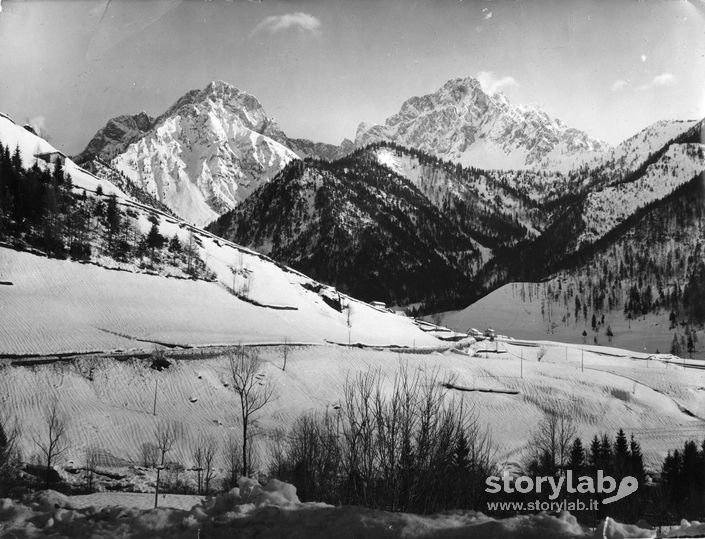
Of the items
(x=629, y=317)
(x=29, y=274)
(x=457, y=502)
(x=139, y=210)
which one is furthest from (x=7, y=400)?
(x=629, y=317)

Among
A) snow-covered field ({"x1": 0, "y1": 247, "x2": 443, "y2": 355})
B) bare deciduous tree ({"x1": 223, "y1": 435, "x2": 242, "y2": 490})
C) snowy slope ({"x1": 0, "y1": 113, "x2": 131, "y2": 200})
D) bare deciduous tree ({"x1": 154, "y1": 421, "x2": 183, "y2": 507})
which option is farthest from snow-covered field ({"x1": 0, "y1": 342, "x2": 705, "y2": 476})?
snowy slope ({"x1": 0, "y1": 113, "x2": 131, "y2": 200})

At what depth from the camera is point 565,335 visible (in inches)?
7293

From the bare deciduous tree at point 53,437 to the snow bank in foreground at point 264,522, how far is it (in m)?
36.4

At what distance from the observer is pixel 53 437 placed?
43531mm

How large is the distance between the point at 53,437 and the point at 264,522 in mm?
45588

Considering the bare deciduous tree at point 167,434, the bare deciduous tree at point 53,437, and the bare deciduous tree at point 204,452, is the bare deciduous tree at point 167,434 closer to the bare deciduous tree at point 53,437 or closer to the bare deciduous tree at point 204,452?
the bare deciduous tree at point 204,452

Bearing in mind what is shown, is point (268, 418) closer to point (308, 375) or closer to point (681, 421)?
point (308, 375)

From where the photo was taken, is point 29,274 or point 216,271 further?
point 216,271

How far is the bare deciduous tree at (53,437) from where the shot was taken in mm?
39694

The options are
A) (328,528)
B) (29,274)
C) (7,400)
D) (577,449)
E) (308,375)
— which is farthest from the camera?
(29,274)

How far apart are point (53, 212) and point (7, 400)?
Answer: 5185 cm

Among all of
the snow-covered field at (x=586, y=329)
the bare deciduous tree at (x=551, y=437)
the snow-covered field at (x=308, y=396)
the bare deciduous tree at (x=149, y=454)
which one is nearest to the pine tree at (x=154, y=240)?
the snow-covered field at (x=308, y=396)

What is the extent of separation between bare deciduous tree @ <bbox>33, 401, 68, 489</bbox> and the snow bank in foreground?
36.4 meters

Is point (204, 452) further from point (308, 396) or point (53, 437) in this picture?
point (308, 396)
